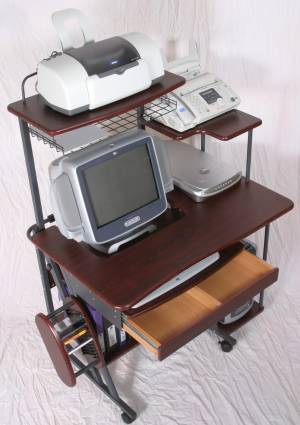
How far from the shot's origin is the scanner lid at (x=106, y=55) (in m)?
2.33

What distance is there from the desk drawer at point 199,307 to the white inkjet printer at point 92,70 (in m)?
0.73

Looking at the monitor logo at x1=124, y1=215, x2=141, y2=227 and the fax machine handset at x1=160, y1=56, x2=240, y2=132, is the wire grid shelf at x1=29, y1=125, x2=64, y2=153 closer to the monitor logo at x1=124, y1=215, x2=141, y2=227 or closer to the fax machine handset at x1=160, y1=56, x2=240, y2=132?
the monitor logo at x1=124, y1=215, x2=141, y2=227

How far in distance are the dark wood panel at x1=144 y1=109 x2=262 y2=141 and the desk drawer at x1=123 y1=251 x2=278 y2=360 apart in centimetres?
46

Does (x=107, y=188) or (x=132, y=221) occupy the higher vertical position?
(x=107, y=188)

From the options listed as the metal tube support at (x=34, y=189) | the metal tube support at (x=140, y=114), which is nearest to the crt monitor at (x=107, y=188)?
the metal tube support at (x=34, y=189)

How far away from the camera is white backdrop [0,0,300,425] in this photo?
281cm

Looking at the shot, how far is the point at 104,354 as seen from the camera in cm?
272

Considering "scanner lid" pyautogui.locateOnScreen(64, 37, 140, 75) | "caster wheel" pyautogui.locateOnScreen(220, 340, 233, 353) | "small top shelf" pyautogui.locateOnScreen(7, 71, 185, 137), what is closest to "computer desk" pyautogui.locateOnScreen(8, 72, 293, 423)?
"small top shelf" pyautogui.locateOnScreen(7, 71, 185, 137)

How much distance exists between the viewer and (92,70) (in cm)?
232

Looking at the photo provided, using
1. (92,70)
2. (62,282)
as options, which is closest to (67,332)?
(62,282)

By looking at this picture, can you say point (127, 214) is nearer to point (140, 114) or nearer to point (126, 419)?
point (140, 114)

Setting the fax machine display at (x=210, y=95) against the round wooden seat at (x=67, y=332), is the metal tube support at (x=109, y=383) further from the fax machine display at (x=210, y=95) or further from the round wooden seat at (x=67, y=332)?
the fax machine display at (x=210, y=95)

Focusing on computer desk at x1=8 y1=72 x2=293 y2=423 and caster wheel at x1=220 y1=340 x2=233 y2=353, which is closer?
computer desk at x1=8 y1=72 x2=293 y2=423

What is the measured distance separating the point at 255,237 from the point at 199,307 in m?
1.13
